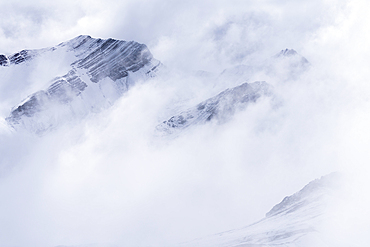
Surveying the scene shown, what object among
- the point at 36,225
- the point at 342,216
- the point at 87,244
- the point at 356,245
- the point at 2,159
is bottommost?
the point at 356,245

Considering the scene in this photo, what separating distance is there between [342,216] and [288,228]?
1448 centimetres

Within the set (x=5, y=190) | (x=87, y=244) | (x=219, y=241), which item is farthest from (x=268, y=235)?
(x=5, y=190)

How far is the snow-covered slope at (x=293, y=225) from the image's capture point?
10239cm

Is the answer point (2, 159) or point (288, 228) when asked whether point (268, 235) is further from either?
point (2, 159)

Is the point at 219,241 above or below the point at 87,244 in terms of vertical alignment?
below

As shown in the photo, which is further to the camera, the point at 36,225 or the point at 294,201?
the point at 36,225

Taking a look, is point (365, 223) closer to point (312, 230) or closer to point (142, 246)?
point (312, 230)

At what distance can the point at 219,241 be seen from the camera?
371ft

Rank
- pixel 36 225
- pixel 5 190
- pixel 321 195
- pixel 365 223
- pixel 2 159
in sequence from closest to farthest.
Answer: pixel 365 223
pixel 321 195
pixel 36 225
pixel 5 190
pixel 2 159

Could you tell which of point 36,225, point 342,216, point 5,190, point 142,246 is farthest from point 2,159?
point 342,216

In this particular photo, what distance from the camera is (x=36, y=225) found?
511 ft

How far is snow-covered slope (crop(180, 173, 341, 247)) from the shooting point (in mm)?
102394

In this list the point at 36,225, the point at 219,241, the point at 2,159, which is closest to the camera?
the point at 219,241

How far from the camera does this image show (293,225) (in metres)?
109
